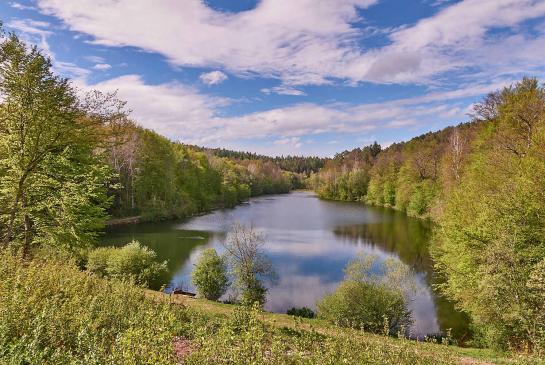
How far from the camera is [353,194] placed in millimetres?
101500

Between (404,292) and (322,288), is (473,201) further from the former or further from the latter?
(322,288)

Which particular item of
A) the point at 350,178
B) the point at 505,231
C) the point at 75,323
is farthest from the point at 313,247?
the point at 350,178

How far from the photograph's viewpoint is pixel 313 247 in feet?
129

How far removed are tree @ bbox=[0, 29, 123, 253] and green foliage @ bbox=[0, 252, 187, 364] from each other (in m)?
5.92

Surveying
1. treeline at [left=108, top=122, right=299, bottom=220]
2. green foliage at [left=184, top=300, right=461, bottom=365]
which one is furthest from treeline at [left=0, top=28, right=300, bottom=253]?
treeline at [left=108, top=122, right=299, bottom=220]

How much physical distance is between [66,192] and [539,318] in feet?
63.5

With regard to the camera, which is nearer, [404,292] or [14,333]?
[14,333]

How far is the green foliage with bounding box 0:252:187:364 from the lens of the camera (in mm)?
5309

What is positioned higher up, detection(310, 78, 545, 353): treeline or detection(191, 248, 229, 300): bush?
detection(310, 78, 545, 353): treeline

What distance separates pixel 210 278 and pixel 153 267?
447 cm

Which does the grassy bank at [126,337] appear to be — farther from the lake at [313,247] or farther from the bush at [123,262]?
the lake at [313,247]

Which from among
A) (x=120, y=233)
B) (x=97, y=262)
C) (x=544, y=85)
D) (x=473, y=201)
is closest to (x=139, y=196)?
(x=120, y=233)

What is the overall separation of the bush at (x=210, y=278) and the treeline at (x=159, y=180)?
74.3 ft

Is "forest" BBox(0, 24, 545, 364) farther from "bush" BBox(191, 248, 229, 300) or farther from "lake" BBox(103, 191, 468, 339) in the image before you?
"lake" BBox(103, 191, 468, 339)
